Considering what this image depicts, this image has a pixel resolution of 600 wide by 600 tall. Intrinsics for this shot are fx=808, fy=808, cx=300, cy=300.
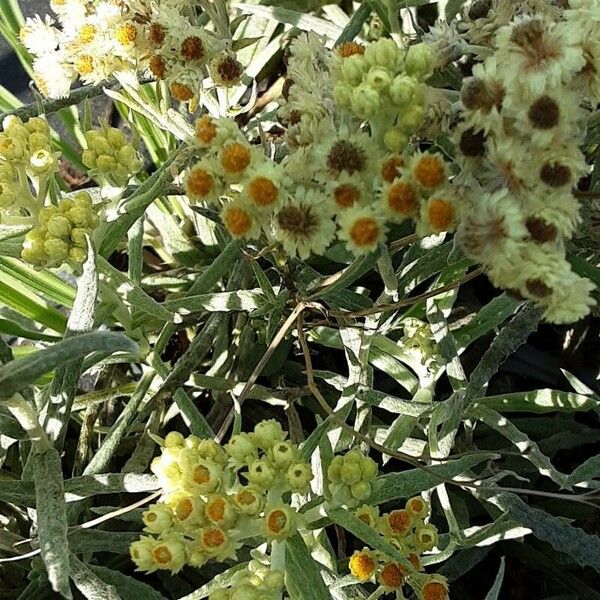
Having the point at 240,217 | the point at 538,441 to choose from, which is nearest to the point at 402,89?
the point at 240,217

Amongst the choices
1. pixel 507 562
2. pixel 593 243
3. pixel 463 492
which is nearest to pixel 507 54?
pixel 593 243

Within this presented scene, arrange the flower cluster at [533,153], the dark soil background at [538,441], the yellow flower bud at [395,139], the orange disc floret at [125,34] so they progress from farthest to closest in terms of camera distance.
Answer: the dark soil background at [538,441]
the orange disc floret at [125,34]
the yellow flower bud at [395,139]
the flower cluster at [533,153]

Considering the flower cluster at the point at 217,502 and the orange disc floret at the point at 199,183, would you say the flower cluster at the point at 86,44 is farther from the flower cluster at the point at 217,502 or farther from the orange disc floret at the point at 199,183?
the flower cluster at the point at 217,502

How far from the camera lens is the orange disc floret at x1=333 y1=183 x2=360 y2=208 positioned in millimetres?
890

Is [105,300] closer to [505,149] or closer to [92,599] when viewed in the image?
[92,599]

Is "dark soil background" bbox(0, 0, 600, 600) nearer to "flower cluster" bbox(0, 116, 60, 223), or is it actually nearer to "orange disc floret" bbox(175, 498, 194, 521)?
"orange disc floret" bbox(175, 498, 194, 521)

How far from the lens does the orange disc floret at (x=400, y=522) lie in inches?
37.9

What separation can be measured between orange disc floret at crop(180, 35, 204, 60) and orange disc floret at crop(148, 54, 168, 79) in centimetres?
3

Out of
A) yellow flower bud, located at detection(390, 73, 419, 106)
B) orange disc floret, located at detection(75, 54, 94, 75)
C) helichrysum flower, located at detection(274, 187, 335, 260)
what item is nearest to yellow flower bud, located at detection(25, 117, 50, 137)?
orange disc floret, located at detection(75, 54, 94, 75)

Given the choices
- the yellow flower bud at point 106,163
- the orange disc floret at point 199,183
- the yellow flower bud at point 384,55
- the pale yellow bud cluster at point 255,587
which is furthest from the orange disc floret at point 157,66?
the pale yellow bud cluster at point 255,587

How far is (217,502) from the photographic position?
858 mm

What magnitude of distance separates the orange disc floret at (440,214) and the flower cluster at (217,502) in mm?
287

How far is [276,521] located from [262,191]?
36 cm

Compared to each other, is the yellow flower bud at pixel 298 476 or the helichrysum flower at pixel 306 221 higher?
the helichrysum flower at pixel 306 221
